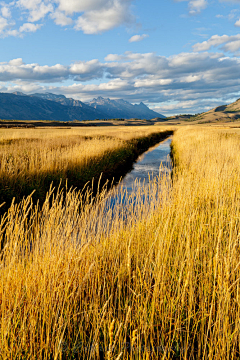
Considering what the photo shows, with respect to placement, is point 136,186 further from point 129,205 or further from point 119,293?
point 119,293

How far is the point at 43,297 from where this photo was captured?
2.41 metres

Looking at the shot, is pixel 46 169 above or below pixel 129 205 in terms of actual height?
above

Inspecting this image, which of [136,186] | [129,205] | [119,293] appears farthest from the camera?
[136,186]

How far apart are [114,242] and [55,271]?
120cm

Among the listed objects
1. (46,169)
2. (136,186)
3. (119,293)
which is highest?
(46,169)

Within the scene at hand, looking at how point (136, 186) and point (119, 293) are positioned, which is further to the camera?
point (136, 186)

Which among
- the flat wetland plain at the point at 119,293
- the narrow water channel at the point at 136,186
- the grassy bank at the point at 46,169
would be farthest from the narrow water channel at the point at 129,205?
the grassy bank at the point at 46,169

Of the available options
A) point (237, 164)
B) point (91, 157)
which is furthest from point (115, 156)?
point (237, 164)

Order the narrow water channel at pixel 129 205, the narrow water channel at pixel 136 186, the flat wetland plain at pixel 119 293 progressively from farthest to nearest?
the narrow water channel at pixel 136 186 → the narrow water channel at pixel 129 205 → the flat wetland plain at pixel 119 293

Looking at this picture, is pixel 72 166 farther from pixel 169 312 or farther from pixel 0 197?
pixel 169 312

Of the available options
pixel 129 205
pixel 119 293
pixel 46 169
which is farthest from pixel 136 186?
pixel 119 293

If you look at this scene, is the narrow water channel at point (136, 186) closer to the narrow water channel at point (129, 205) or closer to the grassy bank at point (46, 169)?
the narrow water channel at point (129, 205)

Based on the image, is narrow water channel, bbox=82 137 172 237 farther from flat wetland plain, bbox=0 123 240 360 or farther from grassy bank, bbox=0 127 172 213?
grassy bank, bbox=0 127 172 213

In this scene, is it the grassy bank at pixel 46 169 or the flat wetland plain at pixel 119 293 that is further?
the grassy bank at pixel 46 169
